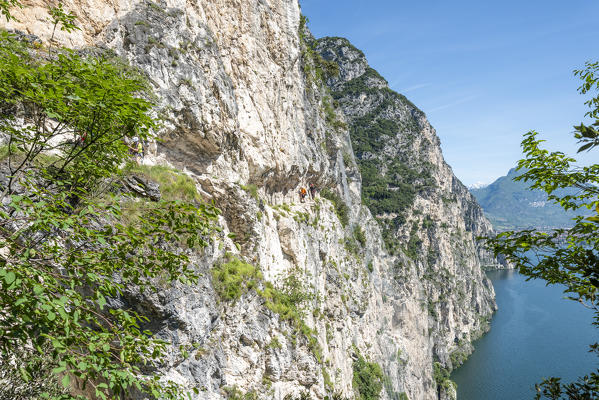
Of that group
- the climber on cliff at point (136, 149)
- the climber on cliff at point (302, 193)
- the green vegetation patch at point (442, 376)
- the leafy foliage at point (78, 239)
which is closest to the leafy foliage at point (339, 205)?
the climber on cliff at point (302, 193)

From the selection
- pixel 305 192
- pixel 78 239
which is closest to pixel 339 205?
A: pixel 305 192

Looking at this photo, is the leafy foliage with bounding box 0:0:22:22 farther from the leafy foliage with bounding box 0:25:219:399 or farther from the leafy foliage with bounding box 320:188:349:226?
the leafy foliage with bounding box 320:188:349:226

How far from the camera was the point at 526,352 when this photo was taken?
231ft

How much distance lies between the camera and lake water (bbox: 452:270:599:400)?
5969cm

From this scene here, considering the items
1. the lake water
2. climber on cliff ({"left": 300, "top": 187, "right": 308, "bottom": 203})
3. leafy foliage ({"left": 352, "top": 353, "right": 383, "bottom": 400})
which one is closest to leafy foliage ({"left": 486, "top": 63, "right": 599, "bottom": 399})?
climber on cliff ({"left": 300, "top": 187, "right": 308, "bottom": 203})

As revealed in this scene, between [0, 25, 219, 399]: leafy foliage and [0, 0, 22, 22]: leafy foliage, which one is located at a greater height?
[0, 0, 22, 22]: leafy foliage

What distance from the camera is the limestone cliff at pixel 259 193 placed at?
12.0m

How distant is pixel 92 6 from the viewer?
13422 millimetres

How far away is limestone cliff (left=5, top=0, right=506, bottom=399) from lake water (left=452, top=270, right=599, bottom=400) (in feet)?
77.0

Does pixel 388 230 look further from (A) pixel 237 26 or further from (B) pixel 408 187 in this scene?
(A) pixel 237 26

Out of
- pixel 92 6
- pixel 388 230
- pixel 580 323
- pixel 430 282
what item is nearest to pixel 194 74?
pixel 92 6

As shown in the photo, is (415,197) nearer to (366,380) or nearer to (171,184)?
(366,380)

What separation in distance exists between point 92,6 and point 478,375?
8516cm

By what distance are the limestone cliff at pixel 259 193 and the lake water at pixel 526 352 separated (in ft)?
77.0
